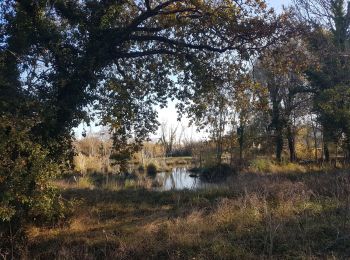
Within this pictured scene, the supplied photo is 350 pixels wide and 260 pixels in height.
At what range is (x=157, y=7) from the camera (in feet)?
46.7

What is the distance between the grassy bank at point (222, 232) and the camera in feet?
30.7

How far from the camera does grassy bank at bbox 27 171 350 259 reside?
30.7ft

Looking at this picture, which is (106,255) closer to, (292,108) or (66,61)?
(66,61)

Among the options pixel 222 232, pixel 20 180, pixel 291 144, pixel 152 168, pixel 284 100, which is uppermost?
pixel 284 100

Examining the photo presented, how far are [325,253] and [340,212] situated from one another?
2.78 m

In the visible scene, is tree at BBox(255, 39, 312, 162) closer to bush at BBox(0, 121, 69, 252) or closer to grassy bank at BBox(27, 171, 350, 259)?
grassy bank at BBox(27, 171, 350, 259)

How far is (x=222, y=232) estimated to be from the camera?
1068 cm

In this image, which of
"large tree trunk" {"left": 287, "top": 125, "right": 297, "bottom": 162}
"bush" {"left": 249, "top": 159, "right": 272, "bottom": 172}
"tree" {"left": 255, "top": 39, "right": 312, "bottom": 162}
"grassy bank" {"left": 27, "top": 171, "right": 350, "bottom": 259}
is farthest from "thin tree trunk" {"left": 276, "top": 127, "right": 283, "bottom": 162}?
"grassy bank" {"left": 27, "top": 171, "right": 350, "bottom": 259}

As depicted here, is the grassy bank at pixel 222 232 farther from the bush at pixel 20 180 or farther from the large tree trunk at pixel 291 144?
the large tree trunk at pixel 291 144

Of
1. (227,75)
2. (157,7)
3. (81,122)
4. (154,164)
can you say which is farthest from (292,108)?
(81,122)

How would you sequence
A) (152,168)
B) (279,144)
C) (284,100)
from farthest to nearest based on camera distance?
(152,168) → (279,144) → (284,100)

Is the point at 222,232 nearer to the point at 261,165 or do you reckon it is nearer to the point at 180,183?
the point at 180,183

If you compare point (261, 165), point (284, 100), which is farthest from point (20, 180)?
point (284, 100)

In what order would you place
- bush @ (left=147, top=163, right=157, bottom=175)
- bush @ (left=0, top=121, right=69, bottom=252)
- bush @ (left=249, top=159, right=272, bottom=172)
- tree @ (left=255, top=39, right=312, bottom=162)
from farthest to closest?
bush @ (left=147, top=163, right=157, bottom=175) → tree @ (left=255, top=39, right=312, bottom=162) → bush @ (left=249, top=159, right=272, bottom=172) → bush @ (left=0, top=121, right=69, bottom=252)
